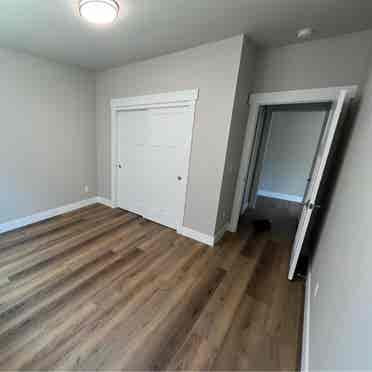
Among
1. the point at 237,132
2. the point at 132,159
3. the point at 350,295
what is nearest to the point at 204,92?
the point at 237,132

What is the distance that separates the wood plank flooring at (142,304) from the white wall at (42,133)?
2.18ft

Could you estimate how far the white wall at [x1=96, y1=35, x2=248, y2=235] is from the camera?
210 centimetres

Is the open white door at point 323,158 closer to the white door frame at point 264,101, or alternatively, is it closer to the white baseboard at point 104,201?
the white door frame at point 264,101

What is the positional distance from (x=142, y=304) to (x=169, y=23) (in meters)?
2.79

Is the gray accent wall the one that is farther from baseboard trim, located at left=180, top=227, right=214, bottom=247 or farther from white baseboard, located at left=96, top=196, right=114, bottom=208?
white baseboard, located at left=96, top=196, right=114, bottom=208

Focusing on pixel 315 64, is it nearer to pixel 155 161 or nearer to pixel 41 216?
pixel 155 161

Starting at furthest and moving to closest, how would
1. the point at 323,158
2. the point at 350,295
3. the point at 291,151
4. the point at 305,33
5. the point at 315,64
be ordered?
the point at 291,151, the point at 315,64, the point at 305,33, the point at 323,158, the point at 350,295

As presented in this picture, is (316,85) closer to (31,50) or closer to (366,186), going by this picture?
(366,186)

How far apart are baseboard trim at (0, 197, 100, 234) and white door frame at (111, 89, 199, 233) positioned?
61cm

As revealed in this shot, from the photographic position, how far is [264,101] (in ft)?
7.77

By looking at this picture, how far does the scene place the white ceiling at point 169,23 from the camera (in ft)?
5.11

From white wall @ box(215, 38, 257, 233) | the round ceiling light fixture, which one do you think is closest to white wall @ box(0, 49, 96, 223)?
the round ceiling light fixture

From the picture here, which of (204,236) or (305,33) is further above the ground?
(305,33)

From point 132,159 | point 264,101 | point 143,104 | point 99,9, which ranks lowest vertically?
point 132,159
